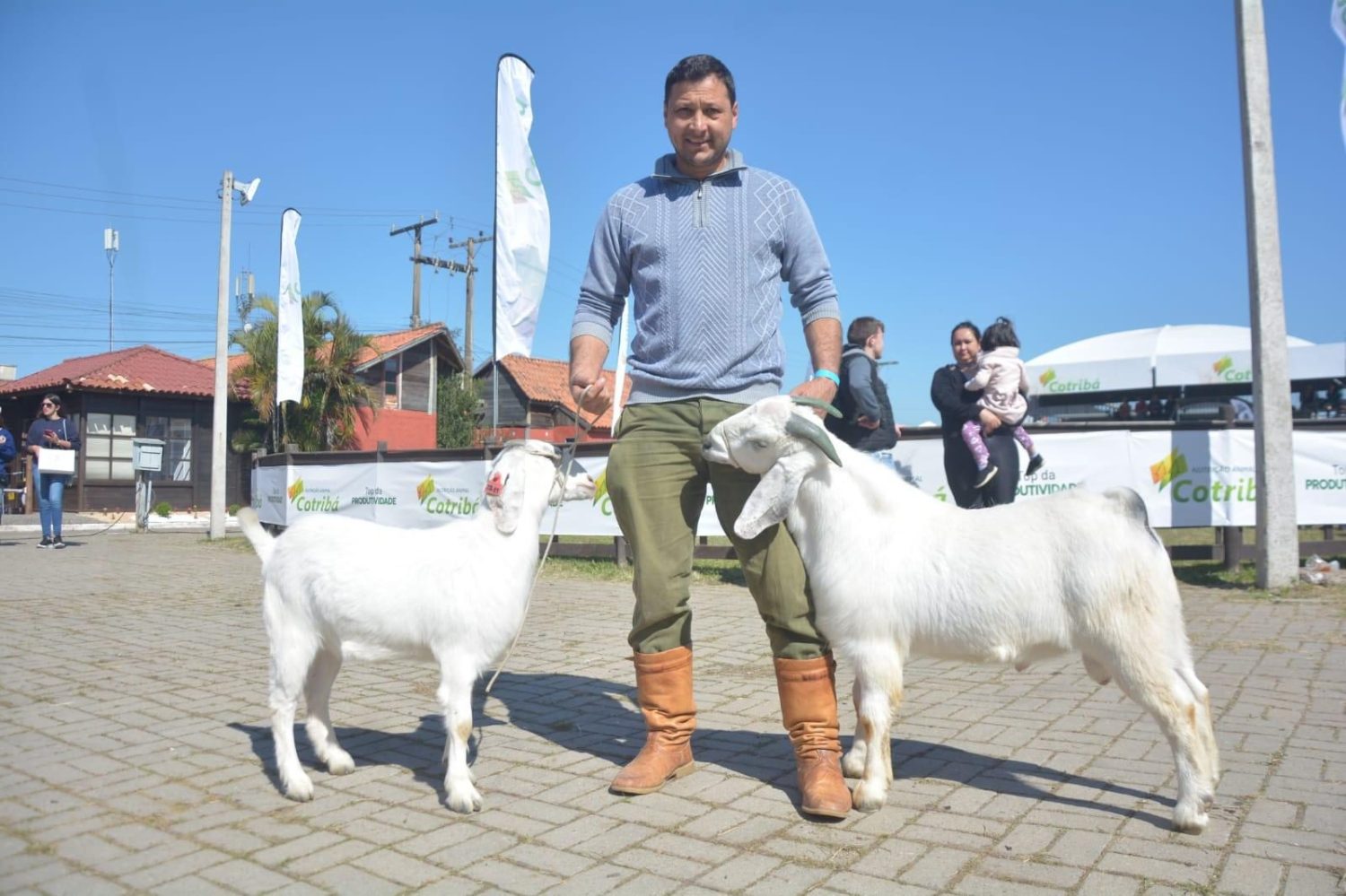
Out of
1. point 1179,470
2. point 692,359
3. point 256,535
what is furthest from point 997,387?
point 256,535

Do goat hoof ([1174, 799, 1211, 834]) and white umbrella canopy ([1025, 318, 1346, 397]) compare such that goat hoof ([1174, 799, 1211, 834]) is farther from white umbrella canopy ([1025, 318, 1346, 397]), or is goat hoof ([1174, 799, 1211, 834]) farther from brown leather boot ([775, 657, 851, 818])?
white umbrella canopy ([1025, 318, 1346, 397])

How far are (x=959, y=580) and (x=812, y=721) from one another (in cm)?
82

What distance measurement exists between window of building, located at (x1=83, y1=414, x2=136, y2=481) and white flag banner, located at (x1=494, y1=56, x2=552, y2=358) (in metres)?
20.8

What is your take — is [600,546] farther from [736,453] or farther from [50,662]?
[736,453]

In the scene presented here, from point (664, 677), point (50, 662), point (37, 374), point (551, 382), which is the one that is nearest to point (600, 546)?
point (50, 662)

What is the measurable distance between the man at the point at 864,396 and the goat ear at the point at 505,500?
4280 mm

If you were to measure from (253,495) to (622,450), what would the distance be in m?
17.7

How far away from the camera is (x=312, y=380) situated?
30750mm

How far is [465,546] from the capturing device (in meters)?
3.95

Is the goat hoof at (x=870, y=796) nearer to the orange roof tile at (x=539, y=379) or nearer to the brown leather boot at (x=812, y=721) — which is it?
the brown leather boot at (x=812, y=721)

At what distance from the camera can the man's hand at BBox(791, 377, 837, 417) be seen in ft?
13.3

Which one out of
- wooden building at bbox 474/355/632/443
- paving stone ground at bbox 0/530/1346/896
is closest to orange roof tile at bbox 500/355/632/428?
wooden building at bbox 474/355/632/443

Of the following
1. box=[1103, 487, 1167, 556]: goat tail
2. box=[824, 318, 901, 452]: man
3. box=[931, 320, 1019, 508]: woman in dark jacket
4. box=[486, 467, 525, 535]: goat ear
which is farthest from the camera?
box=[824, 318, 901, 452]: man

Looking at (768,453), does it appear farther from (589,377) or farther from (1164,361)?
(1164,361)
